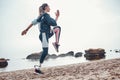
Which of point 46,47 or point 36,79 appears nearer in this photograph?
point 36,79

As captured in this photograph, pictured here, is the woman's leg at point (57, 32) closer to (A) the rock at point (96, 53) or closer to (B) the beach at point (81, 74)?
(B) the beach at point (81, 74)

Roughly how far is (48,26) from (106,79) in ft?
14.5

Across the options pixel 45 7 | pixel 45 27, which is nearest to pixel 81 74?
pixel 45 27

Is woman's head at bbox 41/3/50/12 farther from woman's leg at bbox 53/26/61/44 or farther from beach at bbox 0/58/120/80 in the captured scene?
beach at bbox 0/58/120/80

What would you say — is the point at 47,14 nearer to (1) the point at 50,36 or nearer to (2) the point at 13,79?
(1) the point at 50,36

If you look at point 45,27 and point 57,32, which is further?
point 45,27

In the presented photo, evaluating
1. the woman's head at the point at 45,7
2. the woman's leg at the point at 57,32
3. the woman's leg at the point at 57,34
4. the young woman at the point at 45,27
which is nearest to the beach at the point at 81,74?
the young woman at the point at 45,27

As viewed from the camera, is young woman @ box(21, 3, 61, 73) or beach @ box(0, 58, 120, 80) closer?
beach @ box(0, 58, 120, 80)

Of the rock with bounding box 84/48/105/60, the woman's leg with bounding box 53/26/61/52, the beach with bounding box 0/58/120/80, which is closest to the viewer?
the beach with bounding box 0/58/120/80

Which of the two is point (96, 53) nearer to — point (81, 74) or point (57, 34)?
point (57, 34)

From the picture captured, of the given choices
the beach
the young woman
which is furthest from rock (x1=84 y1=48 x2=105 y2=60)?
the young woman

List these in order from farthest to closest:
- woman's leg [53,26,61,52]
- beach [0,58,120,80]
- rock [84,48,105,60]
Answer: rock [84,48,105,60], woman's leg [53,26,61,52], beach [0,58,120,80]

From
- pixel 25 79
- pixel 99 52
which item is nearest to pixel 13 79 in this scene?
pixel 25 79

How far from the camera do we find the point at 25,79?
12086 millimetres
